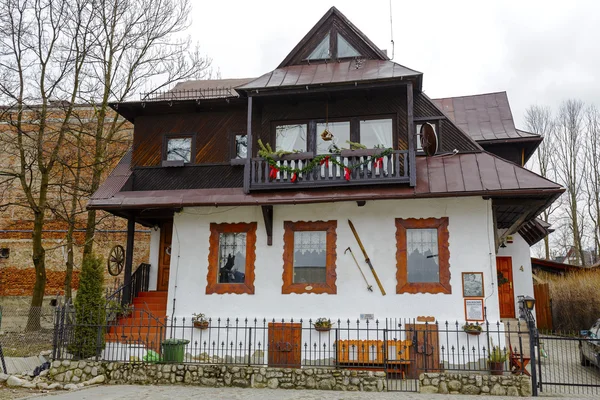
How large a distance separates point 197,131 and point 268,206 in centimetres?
351

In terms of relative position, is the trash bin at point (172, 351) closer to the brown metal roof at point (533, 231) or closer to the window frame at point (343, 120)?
the window frame at point (343, 120)

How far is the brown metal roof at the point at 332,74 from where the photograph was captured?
42.3ft

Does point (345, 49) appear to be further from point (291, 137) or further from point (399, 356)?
point (399, 356)

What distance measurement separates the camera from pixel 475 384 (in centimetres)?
1040

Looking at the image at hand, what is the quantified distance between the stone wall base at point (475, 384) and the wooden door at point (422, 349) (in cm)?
60

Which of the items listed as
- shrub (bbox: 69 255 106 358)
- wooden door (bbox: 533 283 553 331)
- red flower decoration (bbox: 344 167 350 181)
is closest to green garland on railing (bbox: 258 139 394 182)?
red flower decoration (bbox: 344 167 350 181)

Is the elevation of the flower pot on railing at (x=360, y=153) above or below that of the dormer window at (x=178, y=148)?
below

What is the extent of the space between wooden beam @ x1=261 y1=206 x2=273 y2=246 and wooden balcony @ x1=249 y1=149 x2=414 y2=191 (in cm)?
53

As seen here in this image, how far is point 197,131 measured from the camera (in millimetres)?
14883

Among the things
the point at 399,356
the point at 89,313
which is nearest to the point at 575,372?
the point at 399,356

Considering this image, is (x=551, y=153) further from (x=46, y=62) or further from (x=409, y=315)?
(x=46, y=62)

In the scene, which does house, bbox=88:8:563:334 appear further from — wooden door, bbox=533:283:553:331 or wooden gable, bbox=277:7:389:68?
wooden door, bbox=533:283:553:331

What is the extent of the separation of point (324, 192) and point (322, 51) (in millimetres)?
4463

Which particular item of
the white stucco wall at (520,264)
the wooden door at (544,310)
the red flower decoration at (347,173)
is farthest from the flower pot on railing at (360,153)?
the wooden door at (544,310)
